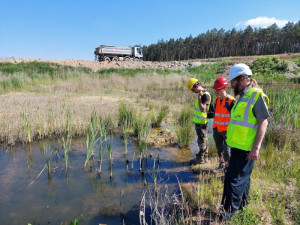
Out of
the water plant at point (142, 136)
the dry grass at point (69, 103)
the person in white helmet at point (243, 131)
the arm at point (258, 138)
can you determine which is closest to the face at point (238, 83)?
the person in white helmet at point (243, 131)

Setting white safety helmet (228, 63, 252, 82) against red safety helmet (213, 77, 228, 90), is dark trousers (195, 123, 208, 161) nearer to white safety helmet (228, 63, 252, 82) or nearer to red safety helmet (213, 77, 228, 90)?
red safety helmet (213, 77, 228, 90)

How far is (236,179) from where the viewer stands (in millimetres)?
2318

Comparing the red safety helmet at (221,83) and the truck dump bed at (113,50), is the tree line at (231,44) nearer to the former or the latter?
the truck dump bed at (113,50)

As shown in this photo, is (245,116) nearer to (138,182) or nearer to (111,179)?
(138,182)

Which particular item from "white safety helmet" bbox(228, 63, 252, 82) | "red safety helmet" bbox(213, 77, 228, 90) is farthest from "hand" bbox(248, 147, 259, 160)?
"red safety helmet" bbox(213, 77, 228, 90)

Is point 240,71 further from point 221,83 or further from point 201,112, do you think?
point 201,112

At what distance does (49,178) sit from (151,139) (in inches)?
106

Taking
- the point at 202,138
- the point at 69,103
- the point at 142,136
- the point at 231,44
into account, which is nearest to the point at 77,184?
the point at 142,136

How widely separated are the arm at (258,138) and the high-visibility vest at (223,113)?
135 cm

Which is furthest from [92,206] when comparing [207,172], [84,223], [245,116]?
[245,116]

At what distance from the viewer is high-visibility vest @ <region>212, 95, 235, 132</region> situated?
3.48 m

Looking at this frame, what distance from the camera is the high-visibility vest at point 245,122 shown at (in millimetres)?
2168

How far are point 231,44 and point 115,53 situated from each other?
44570mm

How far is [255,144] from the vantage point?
85.1 inches
